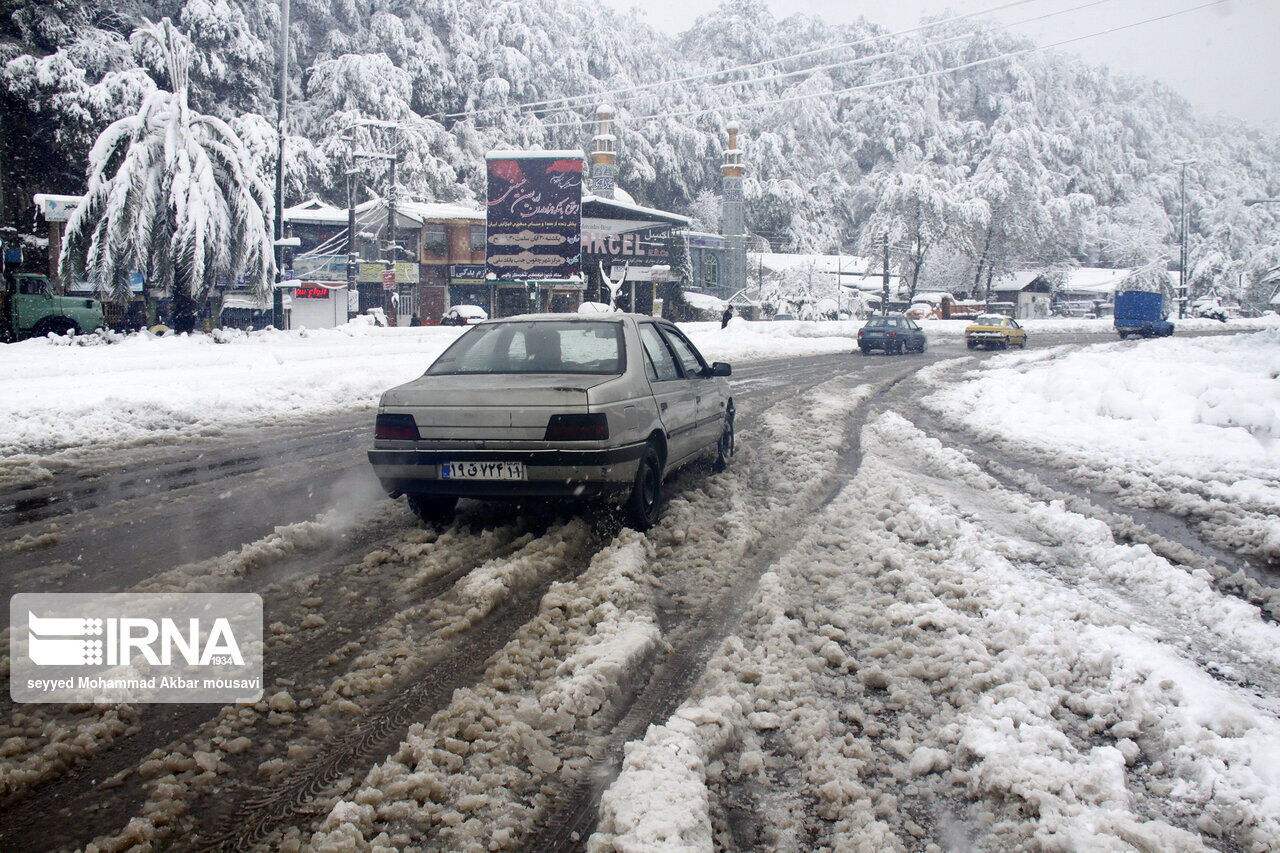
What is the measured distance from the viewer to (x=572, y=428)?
5008 millimetres

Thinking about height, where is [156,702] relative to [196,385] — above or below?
below

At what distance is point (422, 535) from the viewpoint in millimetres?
5395

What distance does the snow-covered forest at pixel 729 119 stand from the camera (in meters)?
36.2

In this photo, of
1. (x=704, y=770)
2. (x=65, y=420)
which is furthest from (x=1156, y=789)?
(x=65, y=420)

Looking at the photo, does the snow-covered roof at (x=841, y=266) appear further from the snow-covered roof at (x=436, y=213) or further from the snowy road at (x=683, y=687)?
the snowy road at (x=683, y=687)

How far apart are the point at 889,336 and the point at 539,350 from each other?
2484cm

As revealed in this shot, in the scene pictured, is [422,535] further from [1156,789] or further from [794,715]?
[1156,789]

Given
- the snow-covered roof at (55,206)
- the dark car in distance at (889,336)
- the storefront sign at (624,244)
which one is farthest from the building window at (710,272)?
the snow-covered roof at (55,206)

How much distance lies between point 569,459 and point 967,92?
336 ft

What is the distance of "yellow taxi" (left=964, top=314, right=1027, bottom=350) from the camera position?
107ft

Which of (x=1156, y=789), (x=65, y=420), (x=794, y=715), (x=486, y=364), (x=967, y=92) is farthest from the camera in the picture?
(x=967, y=92)

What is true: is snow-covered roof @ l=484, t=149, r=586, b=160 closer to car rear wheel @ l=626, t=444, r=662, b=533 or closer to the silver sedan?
the silver sedan

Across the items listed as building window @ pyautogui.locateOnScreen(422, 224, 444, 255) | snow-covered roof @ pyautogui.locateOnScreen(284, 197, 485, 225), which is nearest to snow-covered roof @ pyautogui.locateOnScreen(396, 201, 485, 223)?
snow-covered roof @ pyautogui.locateOnScreen(284, 197, 485, 225)

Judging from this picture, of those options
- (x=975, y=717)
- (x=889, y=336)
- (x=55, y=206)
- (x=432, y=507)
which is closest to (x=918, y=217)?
(x=889, y=336)
